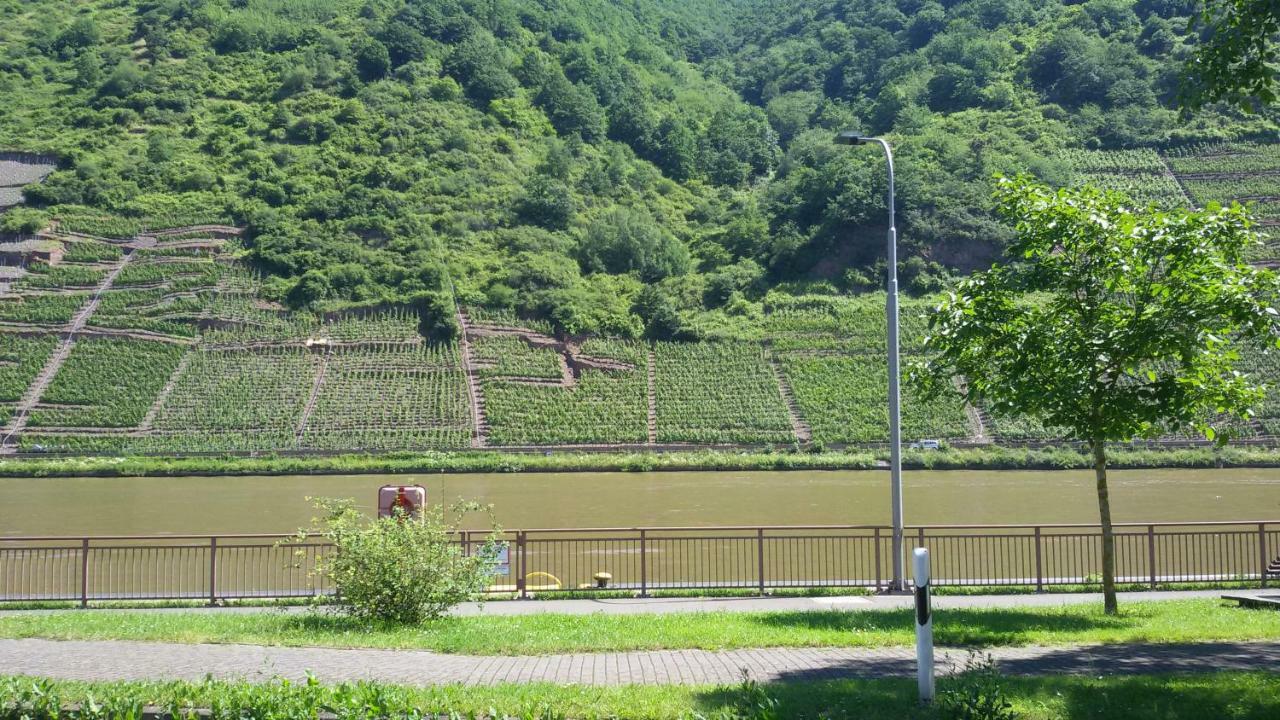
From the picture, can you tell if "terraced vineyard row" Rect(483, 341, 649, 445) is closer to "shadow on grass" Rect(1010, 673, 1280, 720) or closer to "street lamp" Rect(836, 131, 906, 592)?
"street lamp" Rect(836, 131, 906, 592)

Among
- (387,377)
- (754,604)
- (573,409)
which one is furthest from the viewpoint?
(387,377)

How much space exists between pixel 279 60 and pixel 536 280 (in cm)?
6176

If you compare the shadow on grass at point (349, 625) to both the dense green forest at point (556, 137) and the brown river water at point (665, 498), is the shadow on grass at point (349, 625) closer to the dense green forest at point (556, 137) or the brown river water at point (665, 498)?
the brown river water at point (665, 498)

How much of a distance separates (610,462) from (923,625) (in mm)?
50800

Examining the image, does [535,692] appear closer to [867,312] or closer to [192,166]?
[867,312]

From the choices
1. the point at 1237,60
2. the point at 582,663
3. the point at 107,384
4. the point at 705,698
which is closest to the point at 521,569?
the point at 582,663

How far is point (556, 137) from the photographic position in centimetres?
11925

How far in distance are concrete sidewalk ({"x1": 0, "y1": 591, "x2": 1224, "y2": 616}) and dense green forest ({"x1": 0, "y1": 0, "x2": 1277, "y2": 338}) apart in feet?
185

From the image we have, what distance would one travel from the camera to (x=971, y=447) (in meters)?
60.8

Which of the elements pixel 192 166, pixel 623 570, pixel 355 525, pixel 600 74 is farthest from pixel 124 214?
pixel 355 525

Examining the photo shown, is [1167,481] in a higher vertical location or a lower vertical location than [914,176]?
lower

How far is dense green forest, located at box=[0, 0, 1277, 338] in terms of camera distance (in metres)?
84.1

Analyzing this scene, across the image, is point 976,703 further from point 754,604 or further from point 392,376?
point 392,376

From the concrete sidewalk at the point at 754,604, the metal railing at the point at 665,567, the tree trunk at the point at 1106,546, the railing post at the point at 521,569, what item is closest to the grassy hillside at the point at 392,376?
the metal railing at the point at 665,567
